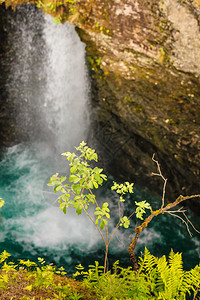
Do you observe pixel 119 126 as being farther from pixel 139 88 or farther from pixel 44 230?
pixel 44 230

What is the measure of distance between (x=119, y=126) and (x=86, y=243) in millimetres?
3198

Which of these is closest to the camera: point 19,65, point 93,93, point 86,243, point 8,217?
point 86,243

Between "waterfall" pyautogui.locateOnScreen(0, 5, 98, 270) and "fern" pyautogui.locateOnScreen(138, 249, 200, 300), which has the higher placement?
"waterfall" pyautogui.locateOnScreen(0, 5, 98, 270)

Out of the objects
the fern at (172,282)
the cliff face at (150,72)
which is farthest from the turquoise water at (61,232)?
the fern at (172,282)

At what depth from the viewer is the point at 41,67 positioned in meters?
7.59

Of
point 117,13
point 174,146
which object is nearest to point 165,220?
point 174,146

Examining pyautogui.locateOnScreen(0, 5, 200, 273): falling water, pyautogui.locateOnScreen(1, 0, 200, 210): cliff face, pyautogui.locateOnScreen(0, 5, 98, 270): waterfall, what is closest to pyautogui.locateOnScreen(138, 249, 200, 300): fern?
pyautogui.locateOnScreen(0, 5, 200, 273): falling water

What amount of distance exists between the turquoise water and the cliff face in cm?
116

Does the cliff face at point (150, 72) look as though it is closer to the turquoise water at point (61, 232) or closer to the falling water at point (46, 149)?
the falling water at point (46, 149)

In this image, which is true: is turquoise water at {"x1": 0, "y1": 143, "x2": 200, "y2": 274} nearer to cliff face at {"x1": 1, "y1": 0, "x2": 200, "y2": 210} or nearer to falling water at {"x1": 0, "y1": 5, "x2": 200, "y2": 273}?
falling water at {"x1": 0, "y1": 5, "x2": 200, "y2": 273}

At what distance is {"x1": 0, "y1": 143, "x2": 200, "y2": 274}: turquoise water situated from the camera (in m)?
5.58

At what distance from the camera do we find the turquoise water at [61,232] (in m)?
5.58

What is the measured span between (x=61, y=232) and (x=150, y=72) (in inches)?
168

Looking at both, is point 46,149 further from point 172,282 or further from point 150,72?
Answer: point 172,282
